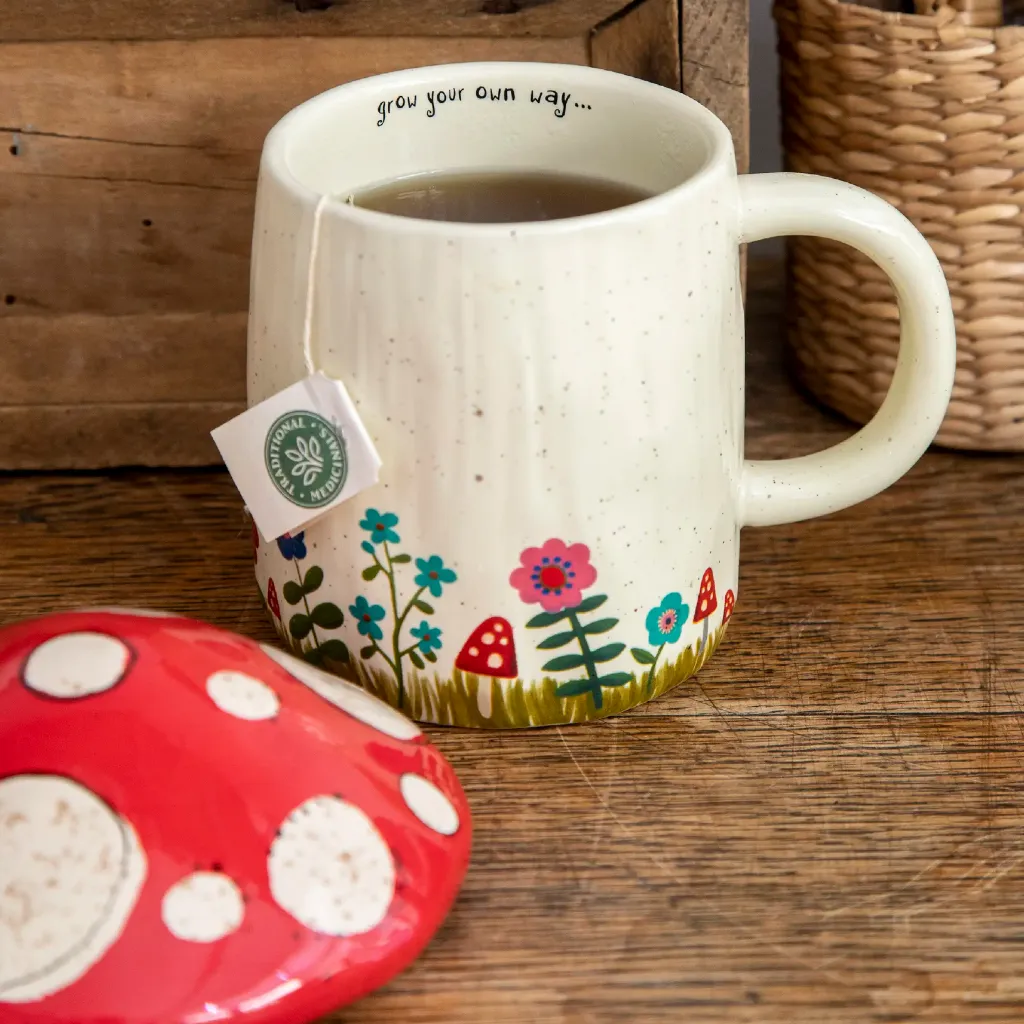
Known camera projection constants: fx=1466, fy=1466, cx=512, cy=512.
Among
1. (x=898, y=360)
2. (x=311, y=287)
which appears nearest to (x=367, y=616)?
(x=311, y=287)

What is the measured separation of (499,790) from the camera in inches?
20.2

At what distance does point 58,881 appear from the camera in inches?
15.5

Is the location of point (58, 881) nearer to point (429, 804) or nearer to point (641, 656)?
point (429, 804)

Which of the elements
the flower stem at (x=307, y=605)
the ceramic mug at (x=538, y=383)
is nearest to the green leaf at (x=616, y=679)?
the ceramic mug at (x=538, y=383)

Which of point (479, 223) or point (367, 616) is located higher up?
point (479, 223)

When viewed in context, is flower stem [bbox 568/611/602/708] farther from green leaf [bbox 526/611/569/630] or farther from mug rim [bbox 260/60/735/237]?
mug rim [bbox 260/60/735/237]

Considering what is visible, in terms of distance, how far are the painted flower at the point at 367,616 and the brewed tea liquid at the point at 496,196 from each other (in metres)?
0.15

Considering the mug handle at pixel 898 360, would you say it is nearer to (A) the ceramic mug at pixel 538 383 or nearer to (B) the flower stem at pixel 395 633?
(A) the ceramic mug at pixel 538 383

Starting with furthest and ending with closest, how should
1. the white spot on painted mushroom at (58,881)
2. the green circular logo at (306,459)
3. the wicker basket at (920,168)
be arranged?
1. the wicker basket at (920,168)
2. the green circular logo at (306,459)
3. the white spot on painted mushroom at (58,881)

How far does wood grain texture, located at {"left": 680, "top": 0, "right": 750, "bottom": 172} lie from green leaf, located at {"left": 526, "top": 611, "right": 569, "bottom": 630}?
0.25 m

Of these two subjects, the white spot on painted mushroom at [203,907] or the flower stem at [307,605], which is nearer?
the white spot on painted mushroom at [203,907]

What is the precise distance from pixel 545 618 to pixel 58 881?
0.18 m

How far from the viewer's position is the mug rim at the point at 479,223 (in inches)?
17.7

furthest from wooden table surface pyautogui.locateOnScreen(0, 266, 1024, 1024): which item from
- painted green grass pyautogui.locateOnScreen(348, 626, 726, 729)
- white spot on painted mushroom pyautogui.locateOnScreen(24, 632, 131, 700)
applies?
white spot on painted mushroom pyautogui.locateOnScreen(24, 632, 131, 700)
